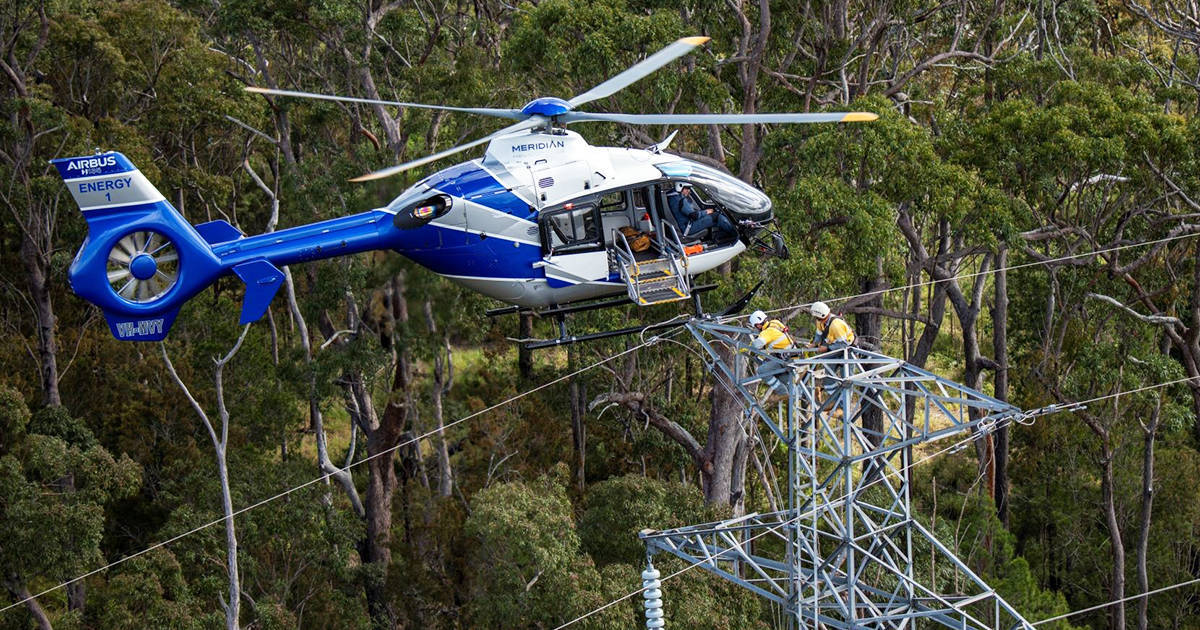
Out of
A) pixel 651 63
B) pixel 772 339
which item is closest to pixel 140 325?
pixel 651 63

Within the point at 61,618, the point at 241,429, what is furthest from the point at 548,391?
the point at 61,618

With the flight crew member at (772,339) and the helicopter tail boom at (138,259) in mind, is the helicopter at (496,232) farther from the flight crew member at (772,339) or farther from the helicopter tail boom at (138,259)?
the flight crew member at (772,339)

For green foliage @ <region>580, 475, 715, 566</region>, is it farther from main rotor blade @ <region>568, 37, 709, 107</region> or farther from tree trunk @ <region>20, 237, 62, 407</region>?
main rotor blade @ <region>568, 37, 709, 107</region>

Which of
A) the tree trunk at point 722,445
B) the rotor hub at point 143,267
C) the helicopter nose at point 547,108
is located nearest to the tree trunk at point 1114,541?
the tree trunk at point 722,445

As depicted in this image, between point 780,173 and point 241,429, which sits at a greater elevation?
point 780,173

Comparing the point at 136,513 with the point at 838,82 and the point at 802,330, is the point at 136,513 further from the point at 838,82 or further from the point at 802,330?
the point at 838,82

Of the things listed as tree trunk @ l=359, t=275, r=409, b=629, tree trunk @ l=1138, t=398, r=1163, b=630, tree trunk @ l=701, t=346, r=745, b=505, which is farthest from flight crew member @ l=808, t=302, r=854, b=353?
tree trunk @ l=1138, t=398, r=1163, b=630
